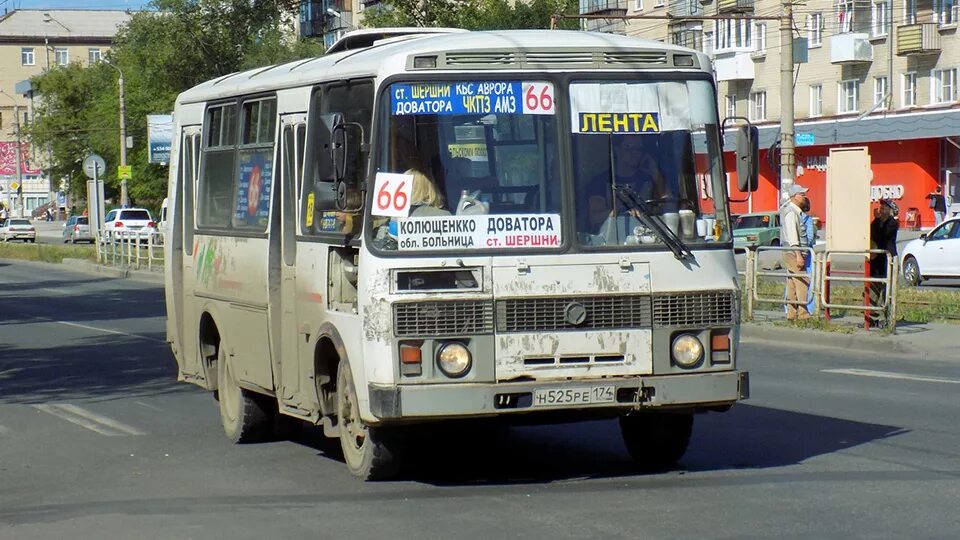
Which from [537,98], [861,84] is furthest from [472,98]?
[861,84]

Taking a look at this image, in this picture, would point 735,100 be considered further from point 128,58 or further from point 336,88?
point 336,88

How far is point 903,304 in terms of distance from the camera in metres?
23.6

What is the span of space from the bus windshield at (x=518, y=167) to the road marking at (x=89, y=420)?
4604mm

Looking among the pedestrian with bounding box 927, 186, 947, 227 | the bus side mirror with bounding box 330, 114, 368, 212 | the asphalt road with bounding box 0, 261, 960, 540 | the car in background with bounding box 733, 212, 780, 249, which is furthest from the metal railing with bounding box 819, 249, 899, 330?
the pedestrian with bounding box 927, 186, 947, 227

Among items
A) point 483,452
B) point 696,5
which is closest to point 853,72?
point 696,5

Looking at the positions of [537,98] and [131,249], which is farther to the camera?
[131,249]

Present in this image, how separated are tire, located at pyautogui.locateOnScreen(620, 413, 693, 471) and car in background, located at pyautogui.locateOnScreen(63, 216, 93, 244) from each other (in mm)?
66079

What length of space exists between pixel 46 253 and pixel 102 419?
42973 mm

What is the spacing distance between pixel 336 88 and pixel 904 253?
83.2 ft

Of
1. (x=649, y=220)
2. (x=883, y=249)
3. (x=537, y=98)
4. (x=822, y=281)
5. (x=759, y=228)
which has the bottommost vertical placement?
(x=822, y=281)

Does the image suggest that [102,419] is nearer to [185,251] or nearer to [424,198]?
[185,251]

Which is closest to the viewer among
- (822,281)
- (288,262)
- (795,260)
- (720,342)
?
(720,342)

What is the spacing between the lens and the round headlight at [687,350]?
350 inches

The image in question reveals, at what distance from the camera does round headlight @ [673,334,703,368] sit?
8883 mm
